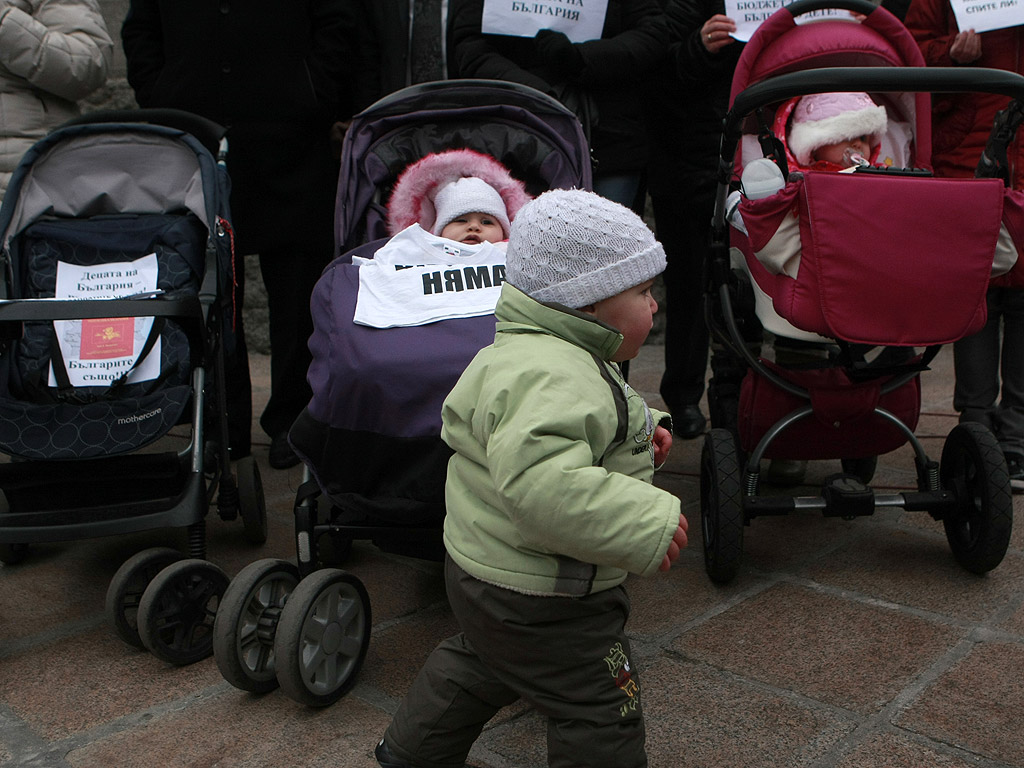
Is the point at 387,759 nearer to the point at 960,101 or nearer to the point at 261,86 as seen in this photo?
the point at 261,86

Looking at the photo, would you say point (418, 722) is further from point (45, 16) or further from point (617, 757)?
point (45, 16)

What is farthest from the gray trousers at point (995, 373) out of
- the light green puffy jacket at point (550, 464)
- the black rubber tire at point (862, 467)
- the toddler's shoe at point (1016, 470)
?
the light green puffy jacket at point (550, 464)

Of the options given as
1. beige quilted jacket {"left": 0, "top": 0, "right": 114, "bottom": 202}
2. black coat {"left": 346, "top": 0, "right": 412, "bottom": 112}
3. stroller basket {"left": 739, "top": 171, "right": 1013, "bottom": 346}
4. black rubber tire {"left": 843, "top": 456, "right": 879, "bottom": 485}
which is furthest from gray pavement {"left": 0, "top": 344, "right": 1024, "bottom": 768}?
black coat {"left": 346, "top": 0, "right": 412, "bottom": 112}

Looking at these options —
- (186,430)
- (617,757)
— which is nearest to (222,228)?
(186,430)

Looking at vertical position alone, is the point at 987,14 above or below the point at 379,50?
above

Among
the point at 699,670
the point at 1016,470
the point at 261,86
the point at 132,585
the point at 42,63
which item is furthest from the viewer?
the point at 261,86

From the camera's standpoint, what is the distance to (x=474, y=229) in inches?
99.5

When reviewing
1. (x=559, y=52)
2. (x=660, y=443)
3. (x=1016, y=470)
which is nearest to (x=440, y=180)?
(x=559, y=52)

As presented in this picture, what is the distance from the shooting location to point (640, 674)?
2021 millimetres

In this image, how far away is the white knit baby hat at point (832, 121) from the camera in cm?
266

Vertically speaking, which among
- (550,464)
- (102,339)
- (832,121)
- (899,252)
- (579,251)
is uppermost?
(832,121)

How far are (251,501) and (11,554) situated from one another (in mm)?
695

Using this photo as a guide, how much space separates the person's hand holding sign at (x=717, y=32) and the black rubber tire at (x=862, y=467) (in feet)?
4.68

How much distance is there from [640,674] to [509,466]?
2.94 ft
